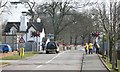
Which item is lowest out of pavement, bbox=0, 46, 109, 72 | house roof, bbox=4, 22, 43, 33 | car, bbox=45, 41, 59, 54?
pavement, bbox=0, 46, 109, 72

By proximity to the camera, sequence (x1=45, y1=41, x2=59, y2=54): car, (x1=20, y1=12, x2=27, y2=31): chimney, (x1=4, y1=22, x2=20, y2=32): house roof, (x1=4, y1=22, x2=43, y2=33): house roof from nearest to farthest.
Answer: (x1=45, y1=41, x2=59, y2=54): car < (x1=20, y1=12, x2=27, y2=31): chimney < (x1=4, y1=22, x2=43, y2=33): house roof < (x1=4, y1=22, x2=20, y2=32): house roof

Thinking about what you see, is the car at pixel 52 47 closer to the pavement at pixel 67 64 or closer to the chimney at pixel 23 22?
the pavement at pixel 67 64

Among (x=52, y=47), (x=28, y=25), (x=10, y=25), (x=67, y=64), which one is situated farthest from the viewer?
(x=10, y=25)

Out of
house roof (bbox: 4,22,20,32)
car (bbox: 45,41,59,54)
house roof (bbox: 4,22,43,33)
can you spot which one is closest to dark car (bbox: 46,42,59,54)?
car (bbox: 45,41,59,54)

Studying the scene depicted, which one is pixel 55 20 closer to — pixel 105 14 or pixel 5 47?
pixel 5 47

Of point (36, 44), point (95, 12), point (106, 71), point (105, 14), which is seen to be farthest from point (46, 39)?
point (106, 71)

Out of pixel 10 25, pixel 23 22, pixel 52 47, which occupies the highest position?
pixel 23 22

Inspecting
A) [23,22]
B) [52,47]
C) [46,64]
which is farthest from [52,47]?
[23,22]

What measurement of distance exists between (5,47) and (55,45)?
26.0ft

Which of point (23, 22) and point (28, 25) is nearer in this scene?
point (23, 22)

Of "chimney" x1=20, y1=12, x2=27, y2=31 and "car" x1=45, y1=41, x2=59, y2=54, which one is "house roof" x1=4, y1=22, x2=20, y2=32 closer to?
"chimney" x1=20, y1=12, x2=27, y2=31

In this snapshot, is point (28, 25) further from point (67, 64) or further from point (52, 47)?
point (67, 64)

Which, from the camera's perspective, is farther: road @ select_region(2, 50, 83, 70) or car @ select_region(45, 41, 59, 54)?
car @ select_region(45, 41, 59, 54)

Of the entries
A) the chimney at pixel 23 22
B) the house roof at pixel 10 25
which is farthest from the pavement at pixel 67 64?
the house roof at pixel 10 25
